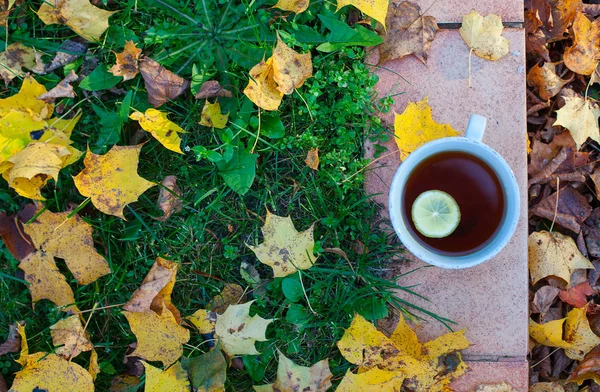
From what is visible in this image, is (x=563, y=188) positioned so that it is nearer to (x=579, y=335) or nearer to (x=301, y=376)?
(x=579, y=335)

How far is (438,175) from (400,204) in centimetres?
15

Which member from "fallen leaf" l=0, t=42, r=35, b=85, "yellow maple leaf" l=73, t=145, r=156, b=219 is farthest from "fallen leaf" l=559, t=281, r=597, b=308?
"fallen leaf" l=0, t=42, r=35, b=85

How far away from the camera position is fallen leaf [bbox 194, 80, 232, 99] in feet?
5.44

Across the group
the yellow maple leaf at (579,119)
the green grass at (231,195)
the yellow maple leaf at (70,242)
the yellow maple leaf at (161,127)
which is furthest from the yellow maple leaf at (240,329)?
the yellow maple leaf at (579,119)

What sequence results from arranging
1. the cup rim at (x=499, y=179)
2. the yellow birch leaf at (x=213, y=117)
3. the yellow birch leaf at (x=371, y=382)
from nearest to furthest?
the cup rim at (x=499, y=179)
the yellow birch leaf at (x=371, y=382)
the yellow birch leaf at (x=213, y=117)

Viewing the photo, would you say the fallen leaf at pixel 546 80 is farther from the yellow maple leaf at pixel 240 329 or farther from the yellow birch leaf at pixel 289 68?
the yellow maple leaf at pixel 240 329

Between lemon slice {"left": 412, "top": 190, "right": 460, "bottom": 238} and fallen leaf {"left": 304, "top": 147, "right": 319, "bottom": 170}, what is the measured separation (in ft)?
1.27

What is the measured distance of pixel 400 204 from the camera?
54.2 inches

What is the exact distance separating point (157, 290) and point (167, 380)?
258mm

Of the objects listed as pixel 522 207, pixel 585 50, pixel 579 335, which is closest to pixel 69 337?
pixel 522 207

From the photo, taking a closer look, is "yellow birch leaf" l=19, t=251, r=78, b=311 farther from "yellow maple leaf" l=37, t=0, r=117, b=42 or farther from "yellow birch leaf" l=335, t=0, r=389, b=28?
"yellow birch leaf" l=335, t=0, r=389, b=28

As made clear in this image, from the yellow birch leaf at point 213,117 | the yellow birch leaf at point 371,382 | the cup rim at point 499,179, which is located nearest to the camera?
the cup rim at point 499,179

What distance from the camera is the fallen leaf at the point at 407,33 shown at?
1662 millimetres

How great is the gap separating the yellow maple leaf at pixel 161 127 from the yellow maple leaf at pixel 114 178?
0.07 m
